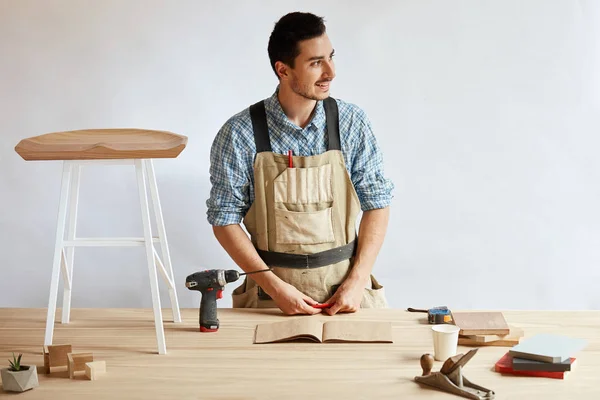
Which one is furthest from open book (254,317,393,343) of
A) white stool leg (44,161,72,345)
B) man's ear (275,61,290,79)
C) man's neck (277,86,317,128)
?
man's ear (275,61,290,79)

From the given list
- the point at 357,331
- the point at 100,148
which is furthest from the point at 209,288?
the point at 100,148

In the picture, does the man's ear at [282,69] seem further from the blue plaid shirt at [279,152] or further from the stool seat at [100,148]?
the stool seat at [100,148]

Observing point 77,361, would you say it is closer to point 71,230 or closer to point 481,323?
point 71,230

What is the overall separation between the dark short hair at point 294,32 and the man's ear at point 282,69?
0.02m

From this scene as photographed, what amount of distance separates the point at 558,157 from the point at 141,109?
2125 mm

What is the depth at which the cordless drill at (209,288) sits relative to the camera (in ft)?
8.59

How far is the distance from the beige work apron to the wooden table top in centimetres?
32

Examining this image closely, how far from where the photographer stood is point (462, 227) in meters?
4.02

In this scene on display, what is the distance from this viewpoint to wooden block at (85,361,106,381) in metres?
2.19

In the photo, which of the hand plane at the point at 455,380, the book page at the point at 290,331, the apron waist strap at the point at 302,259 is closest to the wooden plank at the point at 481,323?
the hand plane at the point at 455,380

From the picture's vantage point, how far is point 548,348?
2225mm

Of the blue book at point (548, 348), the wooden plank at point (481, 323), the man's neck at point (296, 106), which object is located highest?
the man's neck at point (296, 106)

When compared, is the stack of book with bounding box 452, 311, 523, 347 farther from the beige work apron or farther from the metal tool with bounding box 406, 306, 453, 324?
the beige work apron

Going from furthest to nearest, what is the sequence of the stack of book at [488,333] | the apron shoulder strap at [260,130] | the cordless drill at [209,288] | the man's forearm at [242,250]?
the apron shoulder strap at [260,130] → the man's forearm at [242,250] → the cordless drill at [209,288] → the stack of book at [488,333]
